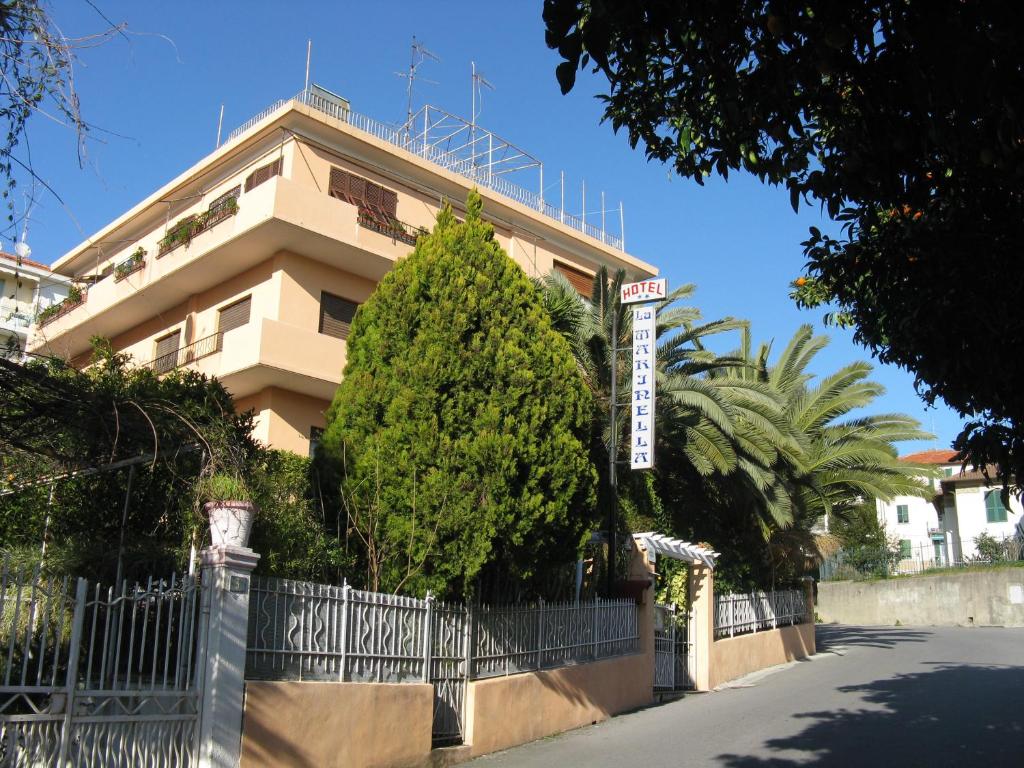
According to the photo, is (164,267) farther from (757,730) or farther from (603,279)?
(757,730)

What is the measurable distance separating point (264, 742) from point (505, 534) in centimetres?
355

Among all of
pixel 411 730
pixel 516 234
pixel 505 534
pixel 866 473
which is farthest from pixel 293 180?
pixel 866 473

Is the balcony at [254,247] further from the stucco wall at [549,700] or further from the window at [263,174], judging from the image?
the stucco wall at [549,700]

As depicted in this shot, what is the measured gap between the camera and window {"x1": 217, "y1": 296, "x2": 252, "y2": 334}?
20250 millimetres

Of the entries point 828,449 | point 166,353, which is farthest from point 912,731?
point 166,353

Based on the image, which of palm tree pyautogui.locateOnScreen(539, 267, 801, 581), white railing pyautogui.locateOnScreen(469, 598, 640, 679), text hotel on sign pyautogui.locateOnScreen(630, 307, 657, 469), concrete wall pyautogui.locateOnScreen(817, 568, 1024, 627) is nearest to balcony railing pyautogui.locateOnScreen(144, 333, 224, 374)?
palm tree pyautogui.locateOnScreen(539, 267, 801, 581)

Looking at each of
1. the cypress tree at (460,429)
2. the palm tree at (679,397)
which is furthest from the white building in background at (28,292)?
the cypress tree at (460,429)

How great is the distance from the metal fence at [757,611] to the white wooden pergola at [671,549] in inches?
62.4

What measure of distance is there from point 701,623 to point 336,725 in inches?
380

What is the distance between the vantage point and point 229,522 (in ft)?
25.9

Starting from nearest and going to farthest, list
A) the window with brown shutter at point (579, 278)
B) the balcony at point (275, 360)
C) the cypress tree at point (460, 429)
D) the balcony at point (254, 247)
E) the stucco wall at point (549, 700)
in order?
the cypress tree at point (460, 429)
the stucco wall at point (549, 700)
the balcony at point (275, 360)
the balcony at point (254, 247)
the window with brown shutter at point (579, 278)

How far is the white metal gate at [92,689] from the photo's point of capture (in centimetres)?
627

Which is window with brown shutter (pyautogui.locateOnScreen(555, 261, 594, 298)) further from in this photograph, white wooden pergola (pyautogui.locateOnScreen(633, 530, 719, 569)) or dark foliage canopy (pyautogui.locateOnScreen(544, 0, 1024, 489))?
dark foliage canopy (pyautogui.locateOnScreen(544, 0, 1024, 489))

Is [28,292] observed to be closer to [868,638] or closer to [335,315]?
[335,315]
